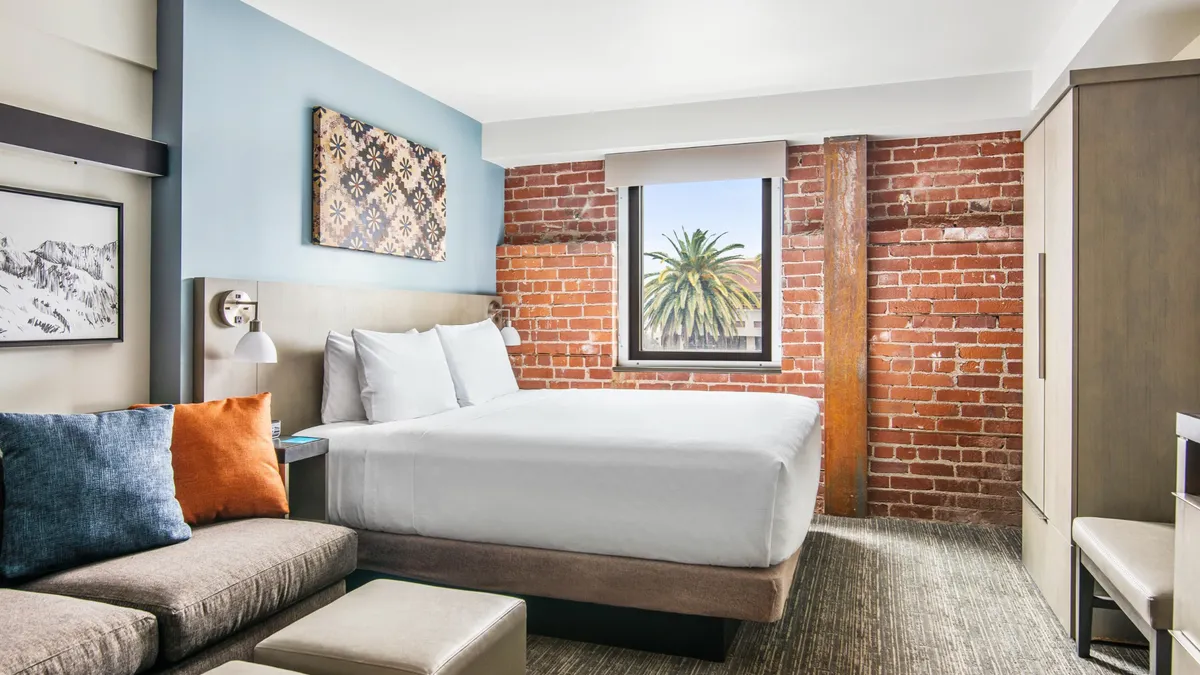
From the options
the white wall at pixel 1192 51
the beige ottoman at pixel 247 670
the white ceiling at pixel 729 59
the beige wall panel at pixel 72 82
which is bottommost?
the beige ottoman at pixel 247 670

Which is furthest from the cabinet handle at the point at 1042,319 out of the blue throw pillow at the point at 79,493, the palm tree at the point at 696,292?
the blue throw pillow at the point at 79,493

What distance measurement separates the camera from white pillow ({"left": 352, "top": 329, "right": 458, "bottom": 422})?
3.33 metres

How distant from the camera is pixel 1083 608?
106 inches

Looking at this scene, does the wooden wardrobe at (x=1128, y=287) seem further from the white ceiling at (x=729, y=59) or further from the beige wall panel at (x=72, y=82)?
the beige wall panel at (x=72, y=82)

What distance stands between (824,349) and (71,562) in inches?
152

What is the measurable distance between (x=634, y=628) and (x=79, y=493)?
5.80 ft

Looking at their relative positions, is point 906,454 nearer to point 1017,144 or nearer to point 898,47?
point 1017,144

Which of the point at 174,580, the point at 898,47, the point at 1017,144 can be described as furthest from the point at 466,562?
the point at 1017,144

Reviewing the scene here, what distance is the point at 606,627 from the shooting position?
9.01ft

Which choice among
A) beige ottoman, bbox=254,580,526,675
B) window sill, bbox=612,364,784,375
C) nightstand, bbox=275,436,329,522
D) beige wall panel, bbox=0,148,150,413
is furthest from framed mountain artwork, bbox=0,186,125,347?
window sill, bbox=612,364,784,375

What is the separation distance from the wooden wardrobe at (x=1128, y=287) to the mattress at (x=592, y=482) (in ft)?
3.35

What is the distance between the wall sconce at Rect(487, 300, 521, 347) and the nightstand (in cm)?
190

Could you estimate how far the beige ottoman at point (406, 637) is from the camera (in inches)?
69.4

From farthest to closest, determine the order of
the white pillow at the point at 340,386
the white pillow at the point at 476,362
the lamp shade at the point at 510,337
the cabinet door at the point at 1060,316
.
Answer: the lamp shade at the point at 510,337
the white pillow at the point at 476,362
the white pillow at the point at 340,386
the cabinet door at the point at 1060,316
